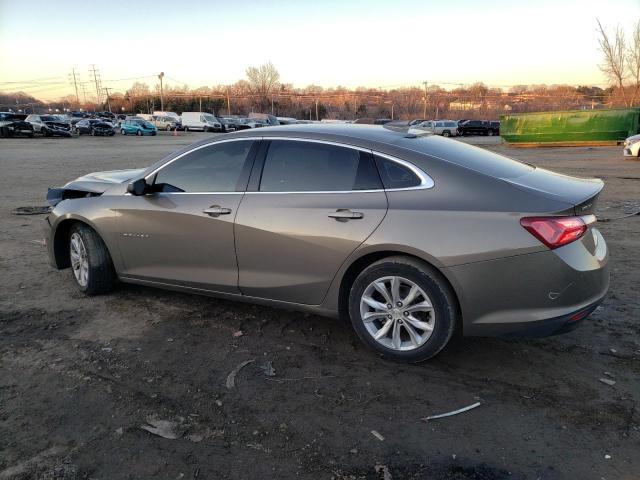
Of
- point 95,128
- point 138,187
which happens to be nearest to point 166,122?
point 95,128

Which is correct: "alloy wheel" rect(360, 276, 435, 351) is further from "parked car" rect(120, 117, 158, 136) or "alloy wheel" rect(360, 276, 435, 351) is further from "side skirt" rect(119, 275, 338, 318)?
"parked car" rect(120, 117, 158, 136)

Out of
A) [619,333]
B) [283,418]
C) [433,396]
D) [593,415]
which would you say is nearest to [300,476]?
[283,418]

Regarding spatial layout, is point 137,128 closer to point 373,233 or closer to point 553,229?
point 373,233

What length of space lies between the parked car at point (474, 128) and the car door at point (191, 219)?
160ft

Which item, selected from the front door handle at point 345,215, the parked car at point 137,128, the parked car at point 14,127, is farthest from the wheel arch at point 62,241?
the parked car at point 137,128

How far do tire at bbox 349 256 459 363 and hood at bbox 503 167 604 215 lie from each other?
84 cm

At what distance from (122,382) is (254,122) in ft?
203

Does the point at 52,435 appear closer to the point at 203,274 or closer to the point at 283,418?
the point at 283,418

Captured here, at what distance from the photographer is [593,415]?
9.88 feet

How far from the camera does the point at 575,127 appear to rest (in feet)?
90.8

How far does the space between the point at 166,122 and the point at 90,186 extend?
6343 centimetres

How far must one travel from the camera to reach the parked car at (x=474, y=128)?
50094 mm

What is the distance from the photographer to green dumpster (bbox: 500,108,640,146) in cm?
2661

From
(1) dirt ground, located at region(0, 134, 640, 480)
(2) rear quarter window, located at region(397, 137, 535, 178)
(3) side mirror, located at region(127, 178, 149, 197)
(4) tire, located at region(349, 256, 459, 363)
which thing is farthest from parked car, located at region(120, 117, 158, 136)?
(4) tire, located at region(349, 256, 459, 363)
